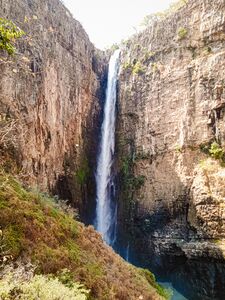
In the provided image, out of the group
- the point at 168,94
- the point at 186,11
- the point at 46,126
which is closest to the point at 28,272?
the point at 46,126

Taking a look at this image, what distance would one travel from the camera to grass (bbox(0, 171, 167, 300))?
707 cm

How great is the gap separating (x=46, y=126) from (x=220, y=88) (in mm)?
10670

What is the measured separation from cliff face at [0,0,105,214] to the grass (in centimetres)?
517

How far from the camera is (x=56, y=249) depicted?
25.7 feet

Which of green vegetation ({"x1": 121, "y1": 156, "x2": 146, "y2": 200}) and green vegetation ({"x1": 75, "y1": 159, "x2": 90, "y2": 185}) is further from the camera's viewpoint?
green vegetation ({"x1": 121, "y1": 156, "x2": 146, "y2": 200})

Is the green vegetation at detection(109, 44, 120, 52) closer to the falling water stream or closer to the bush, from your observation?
the falling water stream

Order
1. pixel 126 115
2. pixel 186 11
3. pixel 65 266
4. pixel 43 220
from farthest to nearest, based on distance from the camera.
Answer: pixel 126 115 → pixel 186 11 → pixel 43 220 → pixel 65 266

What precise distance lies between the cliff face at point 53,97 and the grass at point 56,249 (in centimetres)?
517

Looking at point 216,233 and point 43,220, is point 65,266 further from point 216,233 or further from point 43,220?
point 216,233

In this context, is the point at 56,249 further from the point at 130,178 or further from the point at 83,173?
the point at 130,178

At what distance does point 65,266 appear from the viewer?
7.40m

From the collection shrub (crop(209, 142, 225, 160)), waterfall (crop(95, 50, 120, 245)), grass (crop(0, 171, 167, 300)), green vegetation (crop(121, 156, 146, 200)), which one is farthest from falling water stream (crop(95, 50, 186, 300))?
grass (crop(0, 171, 167, 300))

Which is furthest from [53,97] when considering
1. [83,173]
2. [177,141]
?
[177,141]

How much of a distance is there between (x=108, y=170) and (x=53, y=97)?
7.47 meters
